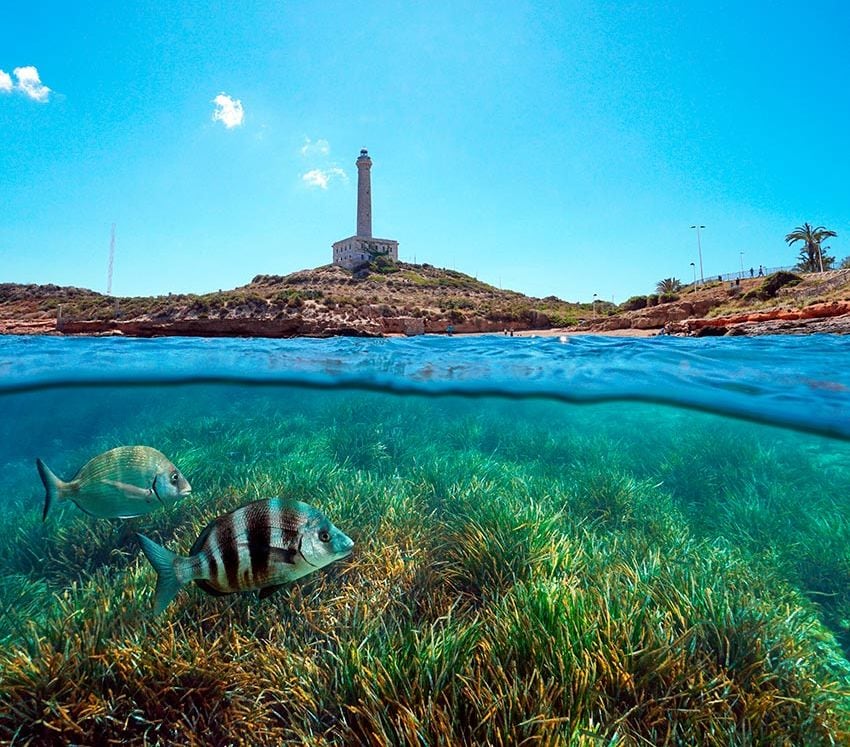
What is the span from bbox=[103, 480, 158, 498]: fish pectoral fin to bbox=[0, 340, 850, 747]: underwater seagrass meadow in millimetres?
1102

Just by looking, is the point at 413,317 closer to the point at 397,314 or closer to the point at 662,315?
the point at 397,314

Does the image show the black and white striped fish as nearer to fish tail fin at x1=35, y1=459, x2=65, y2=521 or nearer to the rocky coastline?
fish tail fin at x1=35, y1=459, x2=65, y2=521

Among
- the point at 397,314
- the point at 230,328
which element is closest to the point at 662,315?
the point at 397,314

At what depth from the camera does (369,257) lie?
275 feet

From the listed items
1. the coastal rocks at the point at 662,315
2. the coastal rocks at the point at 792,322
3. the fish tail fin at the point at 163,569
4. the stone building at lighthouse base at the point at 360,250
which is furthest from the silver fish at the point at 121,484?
Result: the stone building at lighthouse base at the point at 360,250

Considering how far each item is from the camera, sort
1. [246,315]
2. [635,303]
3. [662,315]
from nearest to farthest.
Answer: [662,315]
[246,315]
[635,303]

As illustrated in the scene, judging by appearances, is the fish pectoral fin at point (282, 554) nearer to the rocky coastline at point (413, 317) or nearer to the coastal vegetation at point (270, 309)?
the rocky coastline at point (413, 317)

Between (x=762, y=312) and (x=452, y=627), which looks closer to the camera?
(x=452, y=627)

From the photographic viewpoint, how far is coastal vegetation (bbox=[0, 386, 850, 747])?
2.87m

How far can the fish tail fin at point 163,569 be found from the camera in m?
2.49

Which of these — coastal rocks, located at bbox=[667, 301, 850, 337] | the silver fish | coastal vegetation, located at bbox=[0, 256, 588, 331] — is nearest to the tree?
coastal vegetation, located at bbox=[0, 256, 588, 331]

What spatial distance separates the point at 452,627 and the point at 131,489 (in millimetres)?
2814

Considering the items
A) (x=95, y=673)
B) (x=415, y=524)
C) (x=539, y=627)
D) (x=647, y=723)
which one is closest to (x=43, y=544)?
(x=95, y=673)

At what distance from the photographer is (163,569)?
8.27ft
